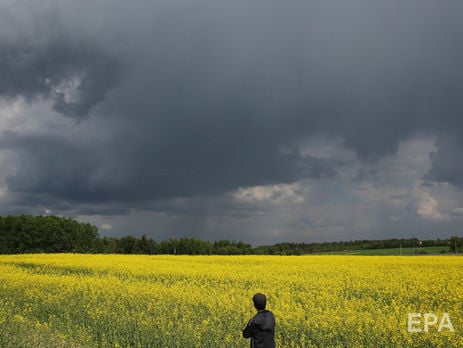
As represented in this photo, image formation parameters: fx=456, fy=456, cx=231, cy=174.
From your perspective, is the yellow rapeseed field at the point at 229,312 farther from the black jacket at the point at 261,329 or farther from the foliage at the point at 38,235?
the foliage at the point at 38,235

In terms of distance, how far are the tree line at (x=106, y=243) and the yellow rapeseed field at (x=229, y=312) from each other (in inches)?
2151

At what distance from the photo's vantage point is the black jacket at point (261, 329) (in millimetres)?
7297

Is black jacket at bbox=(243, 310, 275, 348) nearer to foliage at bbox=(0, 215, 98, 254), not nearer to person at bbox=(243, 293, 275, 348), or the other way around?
person at bbox=(243, 293, 275, 348)

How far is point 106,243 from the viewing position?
98.9 metres

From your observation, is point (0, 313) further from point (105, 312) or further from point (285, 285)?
point (285, 285)

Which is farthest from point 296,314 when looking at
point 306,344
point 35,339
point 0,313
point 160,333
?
point 0,313

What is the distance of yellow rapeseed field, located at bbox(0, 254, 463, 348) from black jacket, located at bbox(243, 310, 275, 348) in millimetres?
4912

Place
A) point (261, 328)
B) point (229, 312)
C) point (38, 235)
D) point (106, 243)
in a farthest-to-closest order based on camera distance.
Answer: point (106, 243), point (38, 235), point (229, 312), point (261, 328)

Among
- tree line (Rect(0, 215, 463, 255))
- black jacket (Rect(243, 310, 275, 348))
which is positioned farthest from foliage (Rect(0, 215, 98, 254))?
black jacket (Rect(243, 310, 275, 348))

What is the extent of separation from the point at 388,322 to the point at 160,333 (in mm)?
6567

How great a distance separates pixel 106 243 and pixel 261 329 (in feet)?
317

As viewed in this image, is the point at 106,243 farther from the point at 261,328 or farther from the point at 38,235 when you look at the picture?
the point at 261,328

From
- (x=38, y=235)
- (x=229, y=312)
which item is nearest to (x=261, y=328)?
(x=229, y=312)

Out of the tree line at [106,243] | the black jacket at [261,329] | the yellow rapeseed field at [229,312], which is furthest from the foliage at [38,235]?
the black jacket at [261,329]
